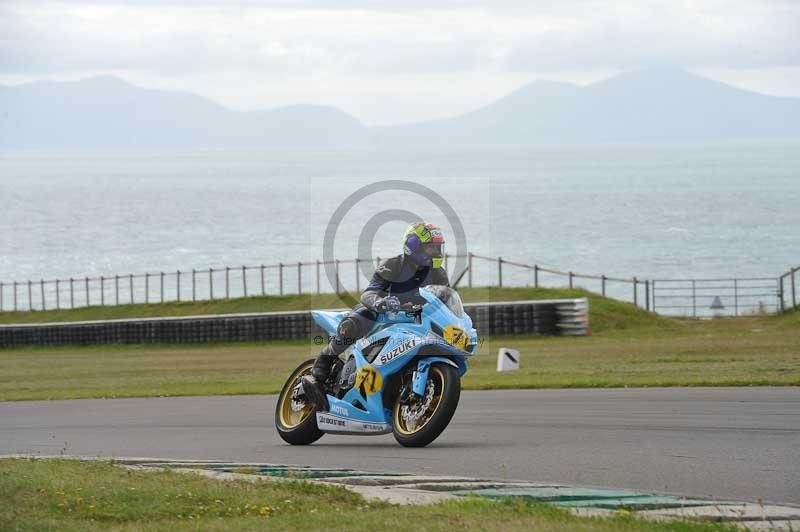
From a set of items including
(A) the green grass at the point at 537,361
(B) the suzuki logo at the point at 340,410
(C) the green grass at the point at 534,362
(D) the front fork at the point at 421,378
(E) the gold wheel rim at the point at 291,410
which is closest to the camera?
(D) the front fork at the point at 421,378

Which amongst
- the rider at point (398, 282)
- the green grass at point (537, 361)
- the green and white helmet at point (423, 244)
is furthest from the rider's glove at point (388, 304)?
the green grass at point (537, 361)

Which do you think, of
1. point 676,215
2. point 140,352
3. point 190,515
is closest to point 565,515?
point 190,515

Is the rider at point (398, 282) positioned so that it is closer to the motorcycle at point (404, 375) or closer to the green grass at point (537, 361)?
the motorcycle at point (404, 375)

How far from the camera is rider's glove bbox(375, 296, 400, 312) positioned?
12.1 m

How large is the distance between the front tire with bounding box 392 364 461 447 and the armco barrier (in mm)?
18393

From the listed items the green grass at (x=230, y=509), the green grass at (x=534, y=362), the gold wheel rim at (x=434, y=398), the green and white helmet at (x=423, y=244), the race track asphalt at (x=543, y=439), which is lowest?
the green grass at (x=534, y=362)

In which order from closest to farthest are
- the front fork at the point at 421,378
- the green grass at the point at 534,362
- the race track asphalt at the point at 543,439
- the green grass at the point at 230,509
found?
the green grass at the point at 230,509, the race track asphalt at the point at 543,439, the front fork at the point at 421,378, the green grass at the point at 534,362

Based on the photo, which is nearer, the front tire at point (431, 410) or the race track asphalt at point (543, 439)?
the race track asphalt at point (543, 439)

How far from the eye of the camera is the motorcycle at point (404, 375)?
11.7 metres

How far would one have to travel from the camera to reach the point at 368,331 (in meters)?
12.6

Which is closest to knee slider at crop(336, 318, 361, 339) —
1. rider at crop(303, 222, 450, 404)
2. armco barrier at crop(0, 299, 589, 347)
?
rider at crop(303, 222, 450, 404)

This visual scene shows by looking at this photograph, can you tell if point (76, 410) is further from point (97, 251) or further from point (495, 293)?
point (97, 251)

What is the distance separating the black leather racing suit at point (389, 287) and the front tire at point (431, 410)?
0.85m

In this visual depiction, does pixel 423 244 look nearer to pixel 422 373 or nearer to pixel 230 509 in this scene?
pixel 422 373
